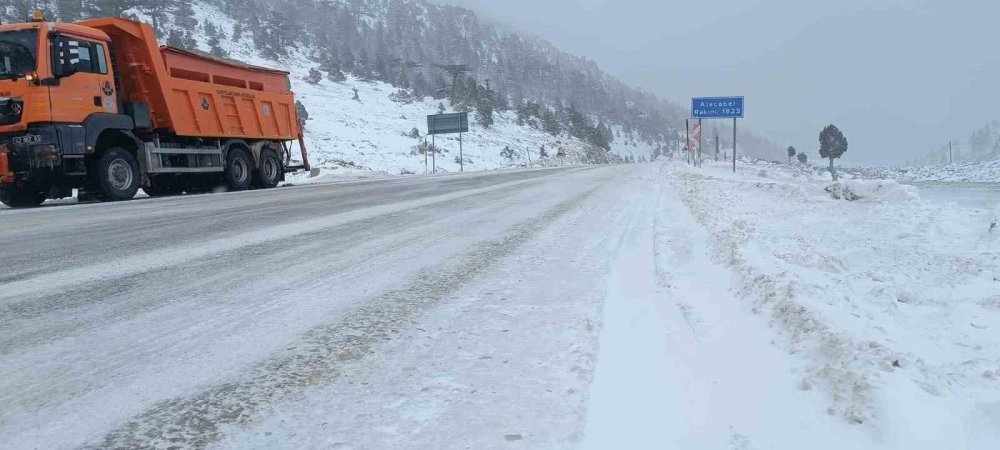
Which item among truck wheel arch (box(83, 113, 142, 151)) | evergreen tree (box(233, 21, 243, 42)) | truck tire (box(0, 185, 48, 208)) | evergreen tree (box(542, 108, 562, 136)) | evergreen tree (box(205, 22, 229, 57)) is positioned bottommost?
truck tire (box(0, 185, 48, 208))

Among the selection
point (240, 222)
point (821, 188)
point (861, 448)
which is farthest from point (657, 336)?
point (821, 188)

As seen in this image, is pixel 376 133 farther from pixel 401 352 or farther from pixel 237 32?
pixel 401 352

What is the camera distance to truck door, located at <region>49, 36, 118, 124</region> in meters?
9.51

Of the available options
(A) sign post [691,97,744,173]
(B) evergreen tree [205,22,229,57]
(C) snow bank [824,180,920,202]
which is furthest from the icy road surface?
(B) evergreen tree [205,22,229,57]

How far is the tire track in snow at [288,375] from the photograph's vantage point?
1.69m

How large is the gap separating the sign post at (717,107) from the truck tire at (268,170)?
24.8 m

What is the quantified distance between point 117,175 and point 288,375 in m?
11.0

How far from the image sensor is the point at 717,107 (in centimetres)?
3353

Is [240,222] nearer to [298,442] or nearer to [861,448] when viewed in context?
[298,442]

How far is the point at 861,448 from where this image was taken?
155 centimetres

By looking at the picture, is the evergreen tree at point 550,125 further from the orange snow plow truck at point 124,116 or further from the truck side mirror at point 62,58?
the truck side mirror at point 62,58

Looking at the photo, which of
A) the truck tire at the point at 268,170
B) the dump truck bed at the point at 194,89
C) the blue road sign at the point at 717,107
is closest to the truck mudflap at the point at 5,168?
the dump truck bed at the point at 194,89

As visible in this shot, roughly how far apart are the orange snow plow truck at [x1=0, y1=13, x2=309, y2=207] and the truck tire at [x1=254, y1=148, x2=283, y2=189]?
3cm

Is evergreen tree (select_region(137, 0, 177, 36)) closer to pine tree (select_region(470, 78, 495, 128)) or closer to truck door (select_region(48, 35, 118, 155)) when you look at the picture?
pine tree (select_region(470, 78, 495, 128))
